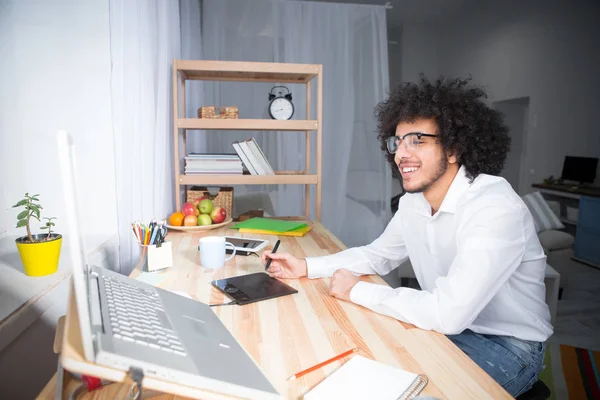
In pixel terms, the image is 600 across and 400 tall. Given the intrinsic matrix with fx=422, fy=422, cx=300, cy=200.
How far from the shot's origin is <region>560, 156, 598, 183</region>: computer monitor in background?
4.54 metres

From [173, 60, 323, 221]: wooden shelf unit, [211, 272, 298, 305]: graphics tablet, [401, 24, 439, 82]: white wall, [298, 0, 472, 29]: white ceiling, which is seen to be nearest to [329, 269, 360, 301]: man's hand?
[211, 272, 298, 305]: graphics tablet

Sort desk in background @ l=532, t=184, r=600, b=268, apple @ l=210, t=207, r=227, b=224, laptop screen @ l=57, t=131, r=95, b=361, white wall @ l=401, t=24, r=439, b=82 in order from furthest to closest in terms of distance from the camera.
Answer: white wall @ l=401, t=24, r=439, b=82
desk in background @ l=532, t=184, r=600, b=268
apple @ l=210, t=207, r=227, b=224
laptop screen @ l=57, t=131, r=95, b=361

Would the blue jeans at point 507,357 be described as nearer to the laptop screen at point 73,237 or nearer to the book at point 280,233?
the book at point 280,233

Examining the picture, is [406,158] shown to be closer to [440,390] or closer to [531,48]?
[440,390]

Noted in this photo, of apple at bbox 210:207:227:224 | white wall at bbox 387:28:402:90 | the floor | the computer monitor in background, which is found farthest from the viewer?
white wall at bbox 387:28:402:90

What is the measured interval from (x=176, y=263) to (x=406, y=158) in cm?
84

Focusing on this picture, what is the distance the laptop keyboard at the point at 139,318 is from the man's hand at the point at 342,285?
50 centimetres

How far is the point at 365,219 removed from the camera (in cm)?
427

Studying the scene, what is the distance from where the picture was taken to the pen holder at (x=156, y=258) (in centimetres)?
131

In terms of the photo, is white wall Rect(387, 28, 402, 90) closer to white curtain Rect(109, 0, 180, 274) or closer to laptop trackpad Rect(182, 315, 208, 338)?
white curtain Rect(109, 0, 180, 274)

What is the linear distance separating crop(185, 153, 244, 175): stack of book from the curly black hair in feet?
3.53

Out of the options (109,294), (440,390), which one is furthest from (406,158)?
(109,294)

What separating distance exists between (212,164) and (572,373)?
2.24 m

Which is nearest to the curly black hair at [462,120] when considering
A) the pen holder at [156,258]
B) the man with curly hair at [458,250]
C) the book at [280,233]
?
the man with curly hair at [458,250]
